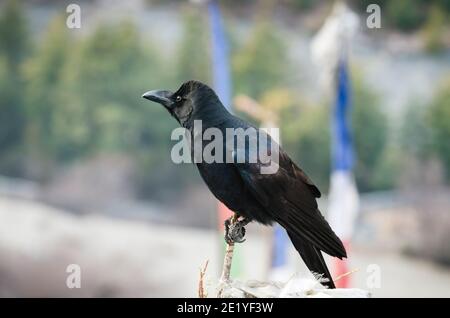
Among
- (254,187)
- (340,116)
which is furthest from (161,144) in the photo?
(254,187)

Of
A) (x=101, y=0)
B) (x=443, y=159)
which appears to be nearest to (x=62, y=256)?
(x=101, y=0)

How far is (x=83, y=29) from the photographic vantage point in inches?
249

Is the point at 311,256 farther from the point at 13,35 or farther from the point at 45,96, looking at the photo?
the point at 13,35

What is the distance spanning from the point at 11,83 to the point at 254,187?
4940mm

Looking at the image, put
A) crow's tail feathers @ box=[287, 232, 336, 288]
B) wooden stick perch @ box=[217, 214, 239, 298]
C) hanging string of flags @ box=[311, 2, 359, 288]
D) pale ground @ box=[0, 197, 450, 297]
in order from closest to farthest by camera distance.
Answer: wooden stick perch @ box=[217, 214, 239, 298]
crow's tail feathers @ box=[287, 232, 336, 288]
hanging string of flags @ box=[311, 2, 359, 288]
pale ground @ box=[0, 197, 450, 297]

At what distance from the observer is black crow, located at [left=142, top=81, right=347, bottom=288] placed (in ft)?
5.95

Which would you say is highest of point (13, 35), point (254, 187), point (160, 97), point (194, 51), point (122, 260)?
point (13, 35)

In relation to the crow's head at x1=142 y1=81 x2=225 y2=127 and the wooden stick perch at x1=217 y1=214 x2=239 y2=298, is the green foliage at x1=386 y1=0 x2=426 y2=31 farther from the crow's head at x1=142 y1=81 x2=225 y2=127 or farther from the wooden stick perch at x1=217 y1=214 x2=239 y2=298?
the wooden stick perch at x1=217 y1=214 x2=239 y2=298

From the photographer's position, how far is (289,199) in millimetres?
1874

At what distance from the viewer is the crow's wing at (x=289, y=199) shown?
1.80m

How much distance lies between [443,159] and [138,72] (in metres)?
2.79

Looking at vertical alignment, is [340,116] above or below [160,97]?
above

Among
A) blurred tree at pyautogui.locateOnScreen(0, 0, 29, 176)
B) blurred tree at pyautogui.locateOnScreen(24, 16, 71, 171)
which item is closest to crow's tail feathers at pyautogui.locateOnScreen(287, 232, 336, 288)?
blurred tree at pyautogui.locateOnScreen(24, 16, 71, 171)
